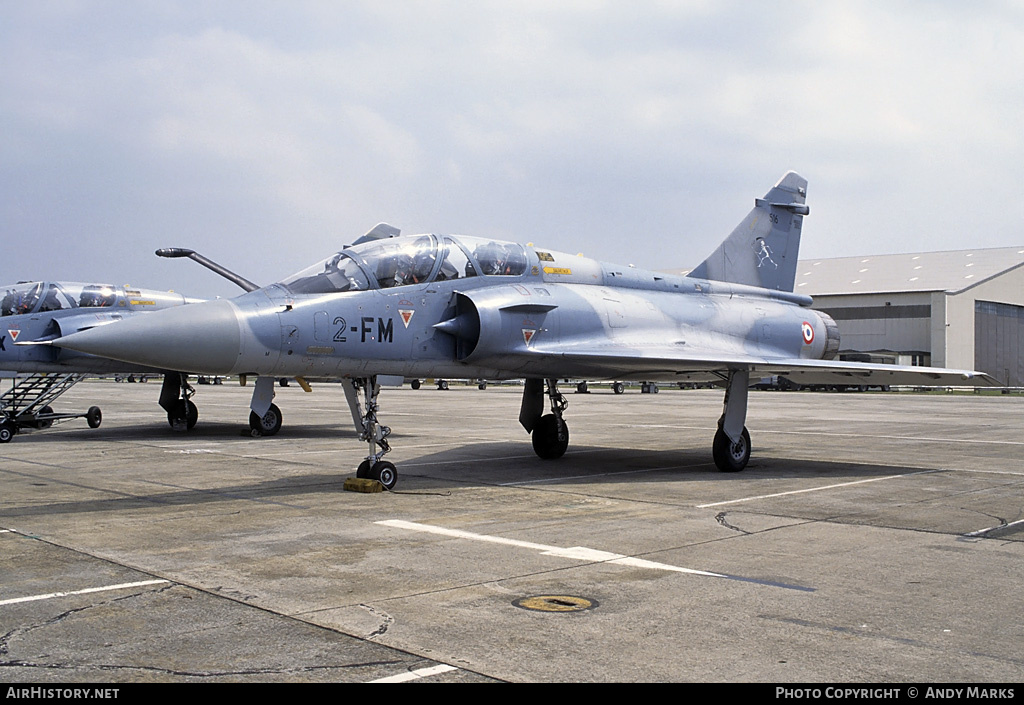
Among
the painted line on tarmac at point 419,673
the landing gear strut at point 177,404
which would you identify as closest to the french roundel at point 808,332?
the painted line on tarmac at point 419,673

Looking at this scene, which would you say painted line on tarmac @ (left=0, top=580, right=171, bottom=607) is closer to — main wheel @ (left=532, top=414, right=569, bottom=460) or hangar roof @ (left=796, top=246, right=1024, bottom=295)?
main wheel @ (left=532, top=414, right=569, bottom=460)

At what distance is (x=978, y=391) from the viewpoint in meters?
53.2

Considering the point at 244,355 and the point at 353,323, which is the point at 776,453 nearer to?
the point at 353,323

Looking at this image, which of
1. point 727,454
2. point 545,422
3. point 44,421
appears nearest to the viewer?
point 727,454

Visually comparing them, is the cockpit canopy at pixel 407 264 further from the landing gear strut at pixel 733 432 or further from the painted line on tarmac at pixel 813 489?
the painted line on tarmac at pixel 813 489

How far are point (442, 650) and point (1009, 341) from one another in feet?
216

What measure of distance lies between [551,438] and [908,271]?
56.5 metres

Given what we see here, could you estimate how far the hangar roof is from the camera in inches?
2355

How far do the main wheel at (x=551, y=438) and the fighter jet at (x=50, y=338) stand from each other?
8544 millimetres

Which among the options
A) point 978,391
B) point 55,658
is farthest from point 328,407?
point 978,391

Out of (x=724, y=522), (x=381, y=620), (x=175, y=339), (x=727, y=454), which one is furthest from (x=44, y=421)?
Answer: (x=381, y=620)

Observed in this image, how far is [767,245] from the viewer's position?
16484mm

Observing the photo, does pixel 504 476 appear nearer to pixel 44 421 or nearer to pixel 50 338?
pixel 50 338
